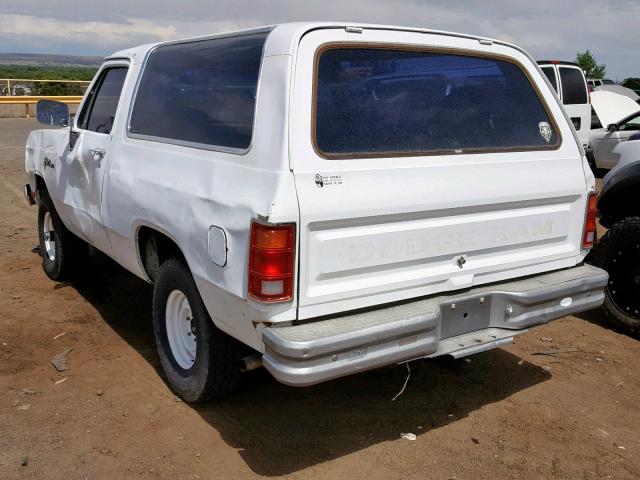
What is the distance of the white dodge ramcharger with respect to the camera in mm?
2881

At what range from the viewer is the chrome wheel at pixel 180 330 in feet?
12.5

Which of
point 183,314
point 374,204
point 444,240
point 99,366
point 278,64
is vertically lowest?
point 99,366

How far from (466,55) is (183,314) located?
2.19m

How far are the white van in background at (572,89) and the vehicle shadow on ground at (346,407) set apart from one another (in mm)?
8932

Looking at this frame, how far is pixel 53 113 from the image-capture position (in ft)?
17.6

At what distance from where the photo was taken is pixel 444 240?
328 centimetres

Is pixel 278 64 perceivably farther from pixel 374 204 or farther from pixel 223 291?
pixel 223 291

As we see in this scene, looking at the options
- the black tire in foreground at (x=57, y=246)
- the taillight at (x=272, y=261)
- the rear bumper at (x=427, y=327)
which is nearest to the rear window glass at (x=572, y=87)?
the rear bumper at (x=427, y=327)

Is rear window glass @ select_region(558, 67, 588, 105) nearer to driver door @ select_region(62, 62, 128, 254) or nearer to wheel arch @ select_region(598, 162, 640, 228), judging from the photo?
wheel arch @ select_region(598, 162, 640, 228)

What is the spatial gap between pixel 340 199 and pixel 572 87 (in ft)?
36.0

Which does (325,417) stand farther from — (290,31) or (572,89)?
(572,89)

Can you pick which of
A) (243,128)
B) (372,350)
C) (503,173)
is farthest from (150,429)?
(503,173)

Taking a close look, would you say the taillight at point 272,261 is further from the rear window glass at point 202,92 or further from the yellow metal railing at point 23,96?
the yellow metal railing at point 23,96

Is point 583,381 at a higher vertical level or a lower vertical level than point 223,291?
lower
